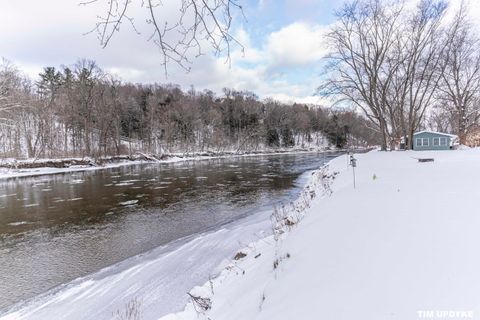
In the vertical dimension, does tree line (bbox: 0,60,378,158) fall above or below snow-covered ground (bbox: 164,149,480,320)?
above

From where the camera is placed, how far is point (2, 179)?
89.5ft

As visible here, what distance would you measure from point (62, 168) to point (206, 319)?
37695 millimetres

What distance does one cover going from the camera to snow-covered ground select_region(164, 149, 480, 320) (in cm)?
248

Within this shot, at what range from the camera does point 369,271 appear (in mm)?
3119

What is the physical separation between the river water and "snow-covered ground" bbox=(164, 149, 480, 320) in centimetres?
396

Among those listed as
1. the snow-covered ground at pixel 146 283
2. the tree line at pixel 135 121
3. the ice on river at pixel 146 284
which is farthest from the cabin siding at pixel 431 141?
the ice on river at pixel 146 284

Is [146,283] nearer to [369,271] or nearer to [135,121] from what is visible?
[369,271]

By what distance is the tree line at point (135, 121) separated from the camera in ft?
133

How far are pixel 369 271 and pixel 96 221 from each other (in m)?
10.7

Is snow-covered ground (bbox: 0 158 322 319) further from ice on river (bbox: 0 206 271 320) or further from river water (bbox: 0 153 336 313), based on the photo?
river water (bbox: 0 153 336 313)

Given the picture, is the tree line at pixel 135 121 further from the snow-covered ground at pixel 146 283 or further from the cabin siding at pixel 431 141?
the snow-covered ground at pixel 146 283

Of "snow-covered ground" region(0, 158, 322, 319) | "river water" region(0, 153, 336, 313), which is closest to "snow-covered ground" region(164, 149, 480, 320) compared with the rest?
"snow-covered ground" region(0, 158, 322, 319)

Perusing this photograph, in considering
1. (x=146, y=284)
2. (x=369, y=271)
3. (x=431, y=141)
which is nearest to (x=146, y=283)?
(x=146, y=284)

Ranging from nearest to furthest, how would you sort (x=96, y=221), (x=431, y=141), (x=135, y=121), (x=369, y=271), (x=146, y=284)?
(x=369, y=271)
(x=146, y=284)
(x=96, y=221)
(x=431, y=141)
(x=135, y=121)
